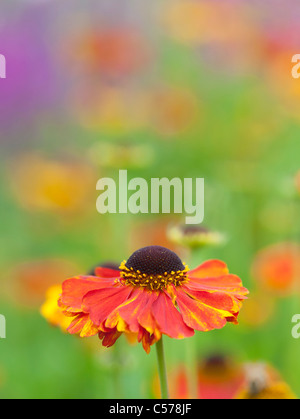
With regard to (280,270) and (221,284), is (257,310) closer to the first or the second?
(280,270)

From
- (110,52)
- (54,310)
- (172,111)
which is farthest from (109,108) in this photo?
(54,310)

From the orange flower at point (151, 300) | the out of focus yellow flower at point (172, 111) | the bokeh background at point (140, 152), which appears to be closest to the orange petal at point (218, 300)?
the orange flower at point (151, 300)

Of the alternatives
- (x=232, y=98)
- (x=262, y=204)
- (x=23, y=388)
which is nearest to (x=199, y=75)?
(x=232, y=98)

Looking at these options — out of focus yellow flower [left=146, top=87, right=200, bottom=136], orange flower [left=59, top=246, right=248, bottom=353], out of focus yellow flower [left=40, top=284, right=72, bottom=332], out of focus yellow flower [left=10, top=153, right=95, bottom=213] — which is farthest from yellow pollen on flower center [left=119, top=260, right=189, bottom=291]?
out of focus yellow flower [left=146, top=87, right=200, bottom=136]

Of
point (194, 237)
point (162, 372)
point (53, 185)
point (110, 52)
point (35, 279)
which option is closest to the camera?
point (162, 372)

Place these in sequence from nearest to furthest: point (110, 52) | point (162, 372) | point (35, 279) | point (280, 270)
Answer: point (162, 372) → point (280, 270) → point (35, 279) → point (110, 52)

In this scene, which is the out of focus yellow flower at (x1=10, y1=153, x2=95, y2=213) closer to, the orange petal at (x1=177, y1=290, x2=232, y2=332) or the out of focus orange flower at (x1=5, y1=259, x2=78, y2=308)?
the out of focus orange flower at (x1=5, y1=259, x2=78, y2=308)
